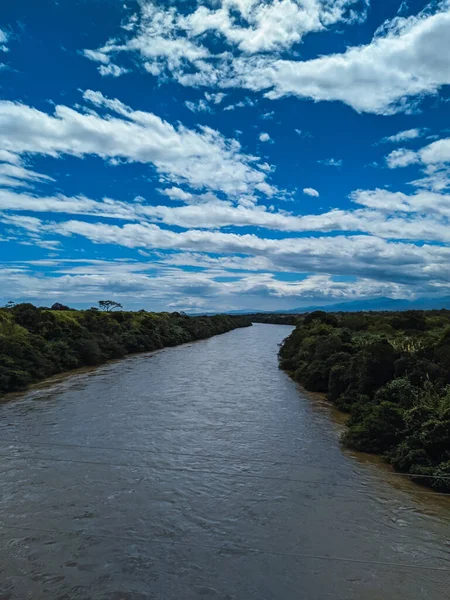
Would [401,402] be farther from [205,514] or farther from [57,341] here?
[57,341]

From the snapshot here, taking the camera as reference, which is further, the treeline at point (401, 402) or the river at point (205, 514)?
the treeline at point (401, 402)

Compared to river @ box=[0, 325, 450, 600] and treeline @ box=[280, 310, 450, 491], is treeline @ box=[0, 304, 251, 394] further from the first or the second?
treeline @ box=[280, 310, 450, 491]

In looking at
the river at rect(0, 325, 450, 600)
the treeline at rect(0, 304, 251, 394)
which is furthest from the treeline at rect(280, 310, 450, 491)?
the treeline at rect(0, 304, 251, 394)

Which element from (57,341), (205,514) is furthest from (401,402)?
(57,341)

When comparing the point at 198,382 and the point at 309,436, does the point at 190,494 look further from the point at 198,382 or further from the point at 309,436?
the point at 198,382

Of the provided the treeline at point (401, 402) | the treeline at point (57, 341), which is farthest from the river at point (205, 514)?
the treeline at point (57, 341)

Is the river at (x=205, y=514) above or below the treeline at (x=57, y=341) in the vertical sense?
below

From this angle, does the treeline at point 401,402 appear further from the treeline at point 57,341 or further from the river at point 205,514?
the treeline at point 57,341
